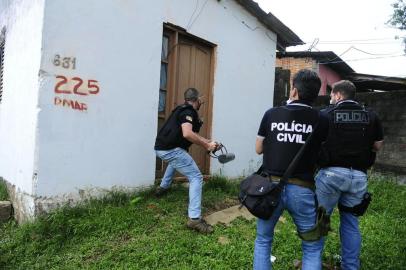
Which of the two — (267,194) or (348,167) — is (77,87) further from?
(348,167)

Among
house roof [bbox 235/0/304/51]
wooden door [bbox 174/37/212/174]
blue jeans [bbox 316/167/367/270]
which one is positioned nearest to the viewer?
blue jeans [bbox 316/167/367/270]

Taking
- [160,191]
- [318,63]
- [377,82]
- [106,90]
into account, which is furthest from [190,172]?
[318,63]

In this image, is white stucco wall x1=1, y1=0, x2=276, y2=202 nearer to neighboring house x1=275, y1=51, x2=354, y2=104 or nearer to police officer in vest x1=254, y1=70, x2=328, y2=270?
police officer in vest x1=254, y1=70, x2=328, y2=270

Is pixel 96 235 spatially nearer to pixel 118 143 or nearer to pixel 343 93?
pixel 118 143

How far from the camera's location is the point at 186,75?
21.1ft

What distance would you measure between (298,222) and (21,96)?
3915 millimetres

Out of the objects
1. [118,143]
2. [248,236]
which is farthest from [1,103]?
[248,236]

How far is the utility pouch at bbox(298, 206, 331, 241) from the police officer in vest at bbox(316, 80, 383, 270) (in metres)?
0.37

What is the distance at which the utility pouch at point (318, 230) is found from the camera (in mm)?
2998

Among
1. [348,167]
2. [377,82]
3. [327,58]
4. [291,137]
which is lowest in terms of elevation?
[348,167]

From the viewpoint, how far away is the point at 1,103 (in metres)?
6.50

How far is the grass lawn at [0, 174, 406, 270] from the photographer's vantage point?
397 centimetres

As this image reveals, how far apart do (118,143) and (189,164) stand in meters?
1.11

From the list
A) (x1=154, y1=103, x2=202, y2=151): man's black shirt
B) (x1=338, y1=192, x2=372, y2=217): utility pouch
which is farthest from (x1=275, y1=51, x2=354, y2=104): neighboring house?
(x1=338, y1=192, x2=372, y2=217): utility pouch
